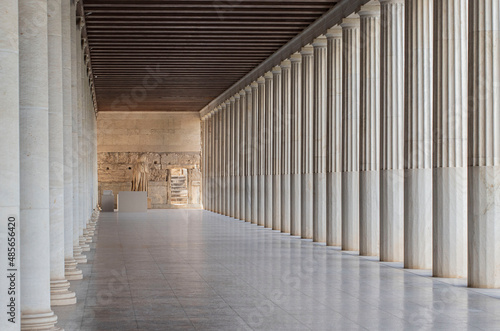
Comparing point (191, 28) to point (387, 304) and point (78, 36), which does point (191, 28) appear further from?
point (387, 304)

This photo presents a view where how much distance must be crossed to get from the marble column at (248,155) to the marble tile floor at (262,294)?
58.4ft

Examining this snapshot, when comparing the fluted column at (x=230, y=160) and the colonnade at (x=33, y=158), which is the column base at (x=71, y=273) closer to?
the colonnade at (x=33, y=158)

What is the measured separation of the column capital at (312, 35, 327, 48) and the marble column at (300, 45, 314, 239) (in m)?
1.44

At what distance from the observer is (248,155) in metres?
39.7

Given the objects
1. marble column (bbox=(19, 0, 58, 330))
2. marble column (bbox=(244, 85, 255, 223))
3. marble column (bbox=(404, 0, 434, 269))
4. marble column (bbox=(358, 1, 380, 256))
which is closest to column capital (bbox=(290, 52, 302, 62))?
marble column (bbox=(358, 1, 380, 256))

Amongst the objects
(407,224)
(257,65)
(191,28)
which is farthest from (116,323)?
(257,65)

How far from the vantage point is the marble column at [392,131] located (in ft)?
61.7

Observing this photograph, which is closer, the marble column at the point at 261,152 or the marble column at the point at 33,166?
the marble column at the point at 33,166

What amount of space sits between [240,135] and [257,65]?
26.5 feet

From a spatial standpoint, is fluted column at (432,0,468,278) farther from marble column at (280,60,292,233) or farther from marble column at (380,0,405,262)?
marble column at (280,60,292,233)

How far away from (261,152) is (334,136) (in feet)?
40.7

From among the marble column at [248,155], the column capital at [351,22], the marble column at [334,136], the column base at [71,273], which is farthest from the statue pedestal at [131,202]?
the column base at [71,273]

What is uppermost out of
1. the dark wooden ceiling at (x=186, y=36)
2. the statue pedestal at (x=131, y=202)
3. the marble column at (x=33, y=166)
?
the dark wooden ceiling at (x=186, y=36)

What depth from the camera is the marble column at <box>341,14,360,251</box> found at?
22.2 m
